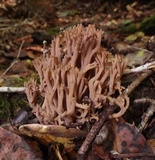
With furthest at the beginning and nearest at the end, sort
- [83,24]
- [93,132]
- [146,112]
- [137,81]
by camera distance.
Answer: [83,24], [137,81], [146,112], [93,132]

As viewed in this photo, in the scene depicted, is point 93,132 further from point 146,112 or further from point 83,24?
point 83,24

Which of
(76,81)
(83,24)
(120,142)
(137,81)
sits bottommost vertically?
(120,142)

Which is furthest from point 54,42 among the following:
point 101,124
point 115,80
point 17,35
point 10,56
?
point 17,35

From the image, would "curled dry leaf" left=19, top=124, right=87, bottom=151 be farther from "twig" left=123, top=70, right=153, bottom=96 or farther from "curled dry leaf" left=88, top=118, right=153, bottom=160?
"twig" left=123, top=70, right=153, bottom=96

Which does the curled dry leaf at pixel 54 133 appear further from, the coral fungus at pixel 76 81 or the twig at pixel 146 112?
the twig at pixel 146 112

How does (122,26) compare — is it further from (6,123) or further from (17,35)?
(6,123)

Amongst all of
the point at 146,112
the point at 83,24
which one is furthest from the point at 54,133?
the point at 83,24

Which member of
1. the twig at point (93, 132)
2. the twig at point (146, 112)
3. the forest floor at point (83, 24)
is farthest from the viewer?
the forest floor at point (83, 24)

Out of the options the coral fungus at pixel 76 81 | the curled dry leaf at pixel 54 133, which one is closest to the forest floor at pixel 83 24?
the curled dry leaf at pixel 54 133
